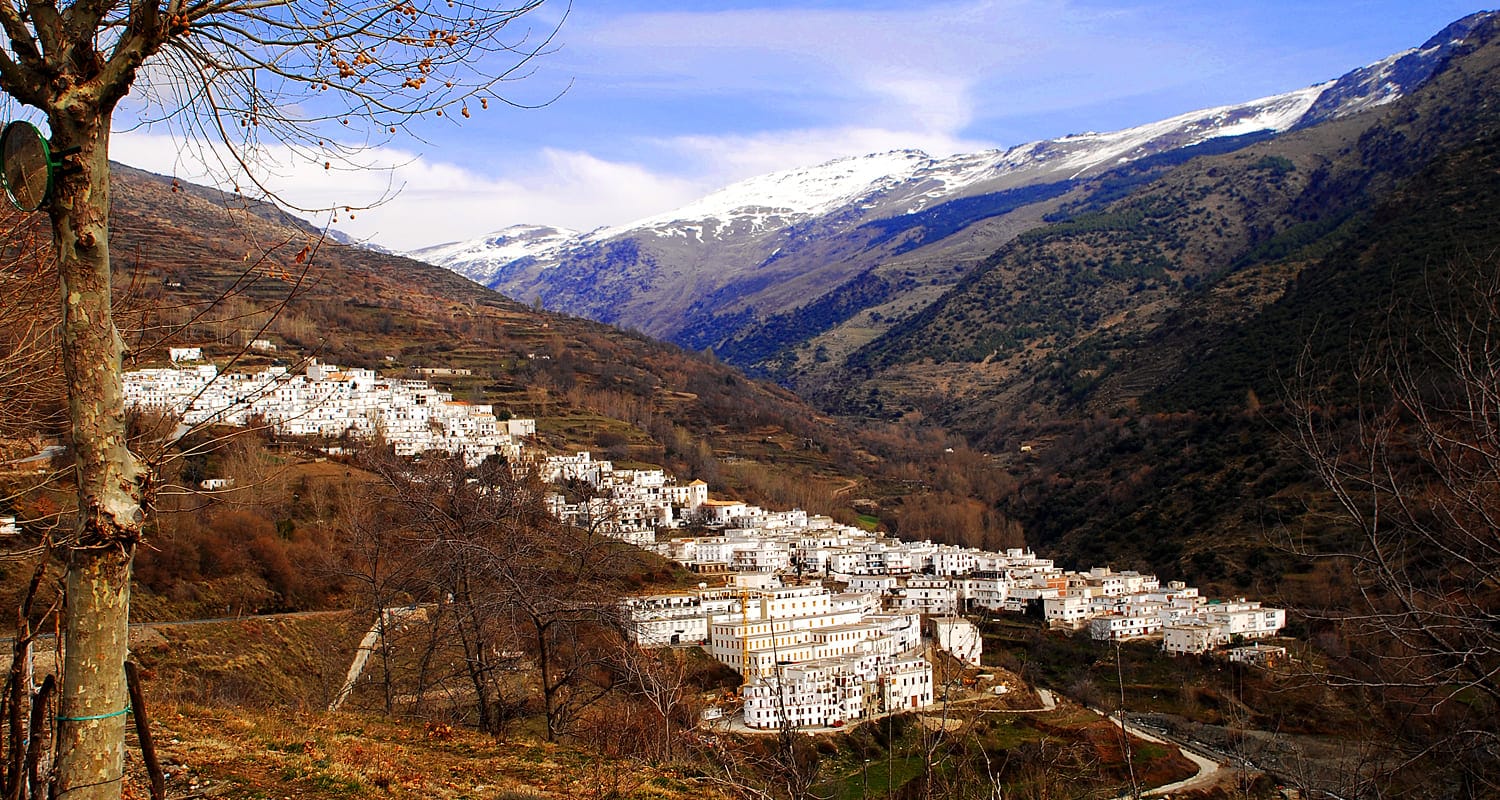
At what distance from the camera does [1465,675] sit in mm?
5465

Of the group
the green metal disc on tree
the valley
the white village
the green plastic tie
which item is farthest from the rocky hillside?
the green plastic tie

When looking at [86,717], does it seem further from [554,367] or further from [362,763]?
[554,367]

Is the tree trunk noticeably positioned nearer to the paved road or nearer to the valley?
the valley

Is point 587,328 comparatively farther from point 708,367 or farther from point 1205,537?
point 1205,537

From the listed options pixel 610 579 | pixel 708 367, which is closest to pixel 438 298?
pixel 708 367

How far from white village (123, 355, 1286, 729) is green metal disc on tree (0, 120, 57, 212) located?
1721 centimetres

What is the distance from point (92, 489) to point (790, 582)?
36.2m

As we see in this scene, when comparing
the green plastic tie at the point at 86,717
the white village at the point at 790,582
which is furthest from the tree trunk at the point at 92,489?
the white village at the point at 790,582

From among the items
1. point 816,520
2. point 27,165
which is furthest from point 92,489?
point 816,520

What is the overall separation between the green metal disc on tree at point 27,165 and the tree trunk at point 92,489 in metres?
0.04

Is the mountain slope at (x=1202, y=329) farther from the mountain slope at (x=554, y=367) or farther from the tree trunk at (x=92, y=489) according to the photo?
the mountain slope at (x=554, y=367)

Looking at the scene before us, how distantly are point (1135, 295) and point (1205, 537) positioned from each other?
63.5m

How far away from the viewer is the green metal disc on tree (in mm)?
2844

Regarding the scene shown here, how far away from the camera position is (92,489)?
2848mm
